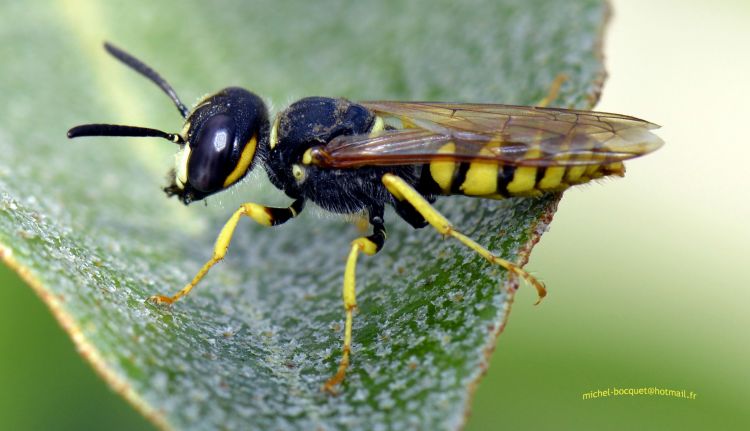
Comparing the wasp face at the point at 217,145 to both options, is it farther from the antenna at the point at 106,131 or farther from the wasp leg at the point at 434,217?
the wasp leg at the point at 434,217

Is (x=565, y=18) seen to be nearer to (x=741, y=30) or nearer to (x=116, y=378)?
(x=741, y=30)

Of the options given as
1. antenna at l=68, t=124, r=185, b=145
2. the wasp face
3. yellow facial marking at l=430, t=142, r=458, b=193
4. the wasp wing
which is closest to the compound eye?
the wasp face

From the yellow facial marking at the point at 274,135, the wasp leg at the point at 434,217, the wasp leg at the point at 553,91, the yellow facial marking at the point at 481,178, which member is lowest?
the wasp leg at the point at 434,217

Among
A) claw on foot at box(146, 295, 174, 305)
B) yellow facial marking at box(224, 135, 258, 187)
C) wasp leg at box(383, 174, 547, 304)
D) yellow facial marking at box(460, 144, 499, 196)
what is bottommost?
claw on foot at box(146, 295, 174, 305)

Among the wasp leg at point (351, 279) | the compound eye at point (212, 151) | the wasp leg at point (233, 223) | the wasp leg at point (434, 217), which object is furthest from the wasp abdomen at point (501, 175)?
the compound eye at point (212, 151)

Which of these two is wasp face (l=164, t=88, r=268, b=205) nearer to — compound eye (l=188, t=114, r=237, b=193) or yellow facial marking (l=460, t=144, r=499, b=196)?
compound eye (l=188, t=114, r=237, b=193)
